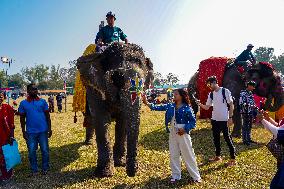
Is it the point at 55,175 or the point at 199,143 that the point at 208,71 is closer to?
the point at 199,143

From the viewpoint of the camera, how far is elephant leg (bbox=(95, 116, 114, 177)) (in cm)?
785

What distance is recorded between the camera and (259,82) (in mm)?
12125

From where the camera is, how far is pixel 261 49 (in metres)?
150

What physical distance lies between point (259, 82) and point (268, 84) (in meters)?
0.31

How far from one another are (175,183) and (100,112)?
2401mm

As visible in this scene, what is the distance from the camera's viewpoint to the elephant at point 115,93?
6.91 meters

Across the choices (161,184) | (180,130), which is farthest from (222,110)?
(161,184)

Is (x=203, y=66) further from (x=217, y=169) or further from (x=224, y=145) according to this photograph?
(x=217, y=169)

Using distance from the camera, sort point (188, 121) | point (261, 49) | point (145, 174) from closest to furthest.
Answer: point (188, 121) → point (145, 174) → point (261, 49)

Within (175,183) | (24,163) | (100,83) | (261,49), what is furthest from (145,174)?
(261,49)

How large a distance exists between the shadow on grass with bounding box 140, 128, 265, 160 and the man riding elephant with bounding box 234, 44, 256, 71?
289 cm

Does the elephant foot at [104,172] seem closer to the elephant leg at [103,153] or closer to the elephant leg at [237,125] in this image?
the elephant leg at [103,153]

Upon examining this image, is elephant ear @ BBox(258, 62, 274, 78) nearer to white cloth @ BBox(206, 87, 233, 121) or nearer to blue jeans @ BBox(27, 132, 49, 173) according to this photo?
white cloth @ BBox(206, 87, 233, 121)

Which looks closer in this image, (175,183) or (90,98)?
(175,183)
